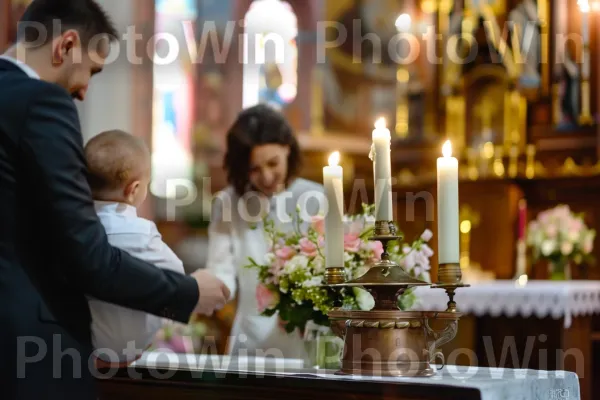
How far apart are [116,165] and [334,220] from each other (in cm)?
48

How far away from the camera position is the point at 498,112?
269 inches

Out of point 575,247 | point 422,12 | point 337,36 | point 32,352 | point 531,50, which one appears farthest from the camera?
point 337,36

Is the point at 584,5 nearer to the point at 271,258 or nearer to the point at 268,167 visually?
the point at 268,167

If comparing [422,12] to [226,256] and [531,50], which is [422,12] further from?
[226,256]

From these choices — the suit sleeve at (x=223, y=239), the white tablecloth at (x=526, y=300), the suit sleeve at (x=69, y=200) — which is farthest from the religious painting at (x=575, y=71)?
the suit sleeve at (x=69, y=200)

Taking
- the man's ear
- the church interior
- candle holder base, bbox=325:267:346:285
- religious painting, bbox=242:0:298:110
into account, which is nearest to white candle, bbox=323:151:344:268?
candle holder base, bbox=325:267:346:285

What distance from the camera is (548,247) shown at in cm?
552

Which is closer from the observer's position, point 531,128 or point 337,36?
point 531,128

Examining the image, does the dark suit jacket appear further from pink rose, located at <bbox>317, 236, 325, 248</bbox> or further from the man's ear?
pink rose, located at <bbox>317, 236, 325, 248</bbox>

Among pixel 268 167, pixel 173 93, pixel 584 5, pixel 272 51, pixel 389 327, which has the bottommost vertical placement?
pixel 389 327

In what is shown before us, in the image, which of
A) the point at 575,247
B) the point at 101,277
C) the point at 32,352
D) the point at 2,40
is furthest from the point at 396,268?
the point at 2,40

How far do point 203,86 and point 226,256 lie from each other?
5.87m

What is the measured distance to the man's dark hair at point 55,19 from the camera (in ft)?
6.47

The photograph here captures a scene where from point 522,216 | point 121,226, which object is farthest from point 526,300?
point 121,226
